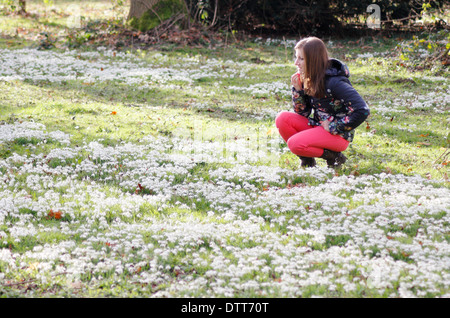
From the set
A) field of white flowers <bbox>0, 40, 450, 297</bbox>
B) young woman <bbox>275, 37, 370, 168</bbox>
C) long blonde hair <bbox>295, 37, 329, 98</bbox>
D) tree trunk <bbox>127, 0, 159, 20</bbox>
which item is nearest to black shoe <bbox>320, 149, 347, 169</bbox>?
young woman <bbox>275, 37, 370, 168</bbox>

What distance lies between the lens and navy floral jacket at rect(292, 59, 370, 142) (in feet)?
23.4

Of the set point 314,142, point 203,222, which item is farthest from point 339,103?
point 203,222

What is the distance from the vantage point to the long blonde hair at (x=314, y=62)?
702cm

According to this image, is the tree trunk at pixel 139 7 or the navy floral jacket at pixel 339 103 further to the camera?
the tree trunk at pixel 139 7

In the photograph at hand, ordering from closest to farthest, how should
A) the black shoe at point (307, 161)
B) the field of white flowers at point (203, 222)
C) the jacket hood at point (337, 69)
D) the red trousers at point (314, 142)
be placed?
the field of white flowers at point (203, 222), the jacket hood at point (337, 69), the red trousers at point (314, 142), the black shoe at point (307, 161)

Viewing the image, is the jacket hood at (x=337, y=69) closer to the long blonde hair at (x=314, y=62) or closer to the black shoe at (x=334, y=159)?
the long blonde hair at (x=314, y=62)

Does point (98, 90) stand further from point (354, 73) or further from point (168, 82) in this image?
point (354, 73)

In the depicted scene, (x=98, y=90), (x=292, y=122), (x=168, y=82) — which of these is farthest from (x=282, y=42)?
(x=292, y=122)

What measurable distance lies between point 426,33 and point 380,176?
47.8 feet

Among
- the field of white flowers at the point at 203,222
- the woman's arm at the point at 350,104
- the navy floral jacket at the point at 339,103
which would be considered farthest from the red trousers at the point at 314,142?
the field of white flowers at the point at 203,222

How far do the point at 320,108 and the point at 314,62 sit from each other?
35.1 inches

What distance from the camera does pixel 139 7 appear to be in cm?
2081

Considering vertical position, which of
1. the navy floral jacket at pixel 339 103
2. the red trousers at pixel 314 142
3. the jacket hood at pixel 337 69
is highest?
the jacket hood at pixel 337 69

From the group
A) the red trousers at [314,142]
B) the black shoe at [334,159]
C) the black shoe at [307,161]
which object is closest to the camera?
the red trousers at [314,142]
